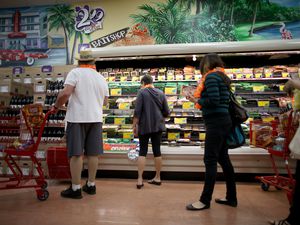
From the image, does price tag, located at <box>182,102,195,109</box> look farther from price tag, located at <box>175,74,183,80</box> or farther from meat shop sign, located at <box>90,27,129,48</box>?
meat shop sign, located at <box>90,27,129,48</box>

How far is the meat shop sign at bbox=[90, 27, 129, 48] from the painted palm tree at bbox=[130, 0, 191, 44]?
0.42 metres

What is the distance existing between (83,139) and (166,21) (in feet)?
11.2

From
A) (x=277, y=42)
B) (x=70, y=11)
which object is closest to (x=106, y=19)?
(x=70, y=11)

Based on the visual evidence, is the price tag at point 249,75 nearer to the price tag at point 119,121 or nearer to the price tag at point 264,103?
the price tag at point 264,103

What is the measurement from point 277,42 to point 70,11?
14.4ft

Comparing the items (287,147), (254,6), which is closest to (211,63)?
(287,147)

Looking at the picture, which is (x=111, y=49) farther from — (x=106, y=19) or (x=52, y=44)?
(x=52, y=44)

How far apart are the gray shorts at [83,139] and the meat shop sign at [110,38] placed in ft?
9.44

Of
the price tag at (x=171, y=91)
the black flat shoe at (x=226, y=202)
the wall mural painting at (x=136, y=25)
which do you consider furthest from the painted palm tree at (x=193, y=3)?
the black flat shoe at (x=226, y=202)

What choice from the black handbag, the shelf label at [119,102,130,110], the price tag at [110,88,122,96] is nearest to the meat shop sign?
the price tag at [110,88,122,96]

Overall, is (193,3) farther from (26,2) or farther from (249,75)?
(26,2)

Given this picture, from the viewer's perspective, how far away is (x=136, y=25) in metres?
5.50

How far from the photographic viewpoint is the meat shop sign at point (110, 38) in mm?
5555

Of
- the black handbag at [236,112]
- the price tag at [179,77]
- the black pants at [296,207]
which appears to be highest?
the price tag at [179,77]
